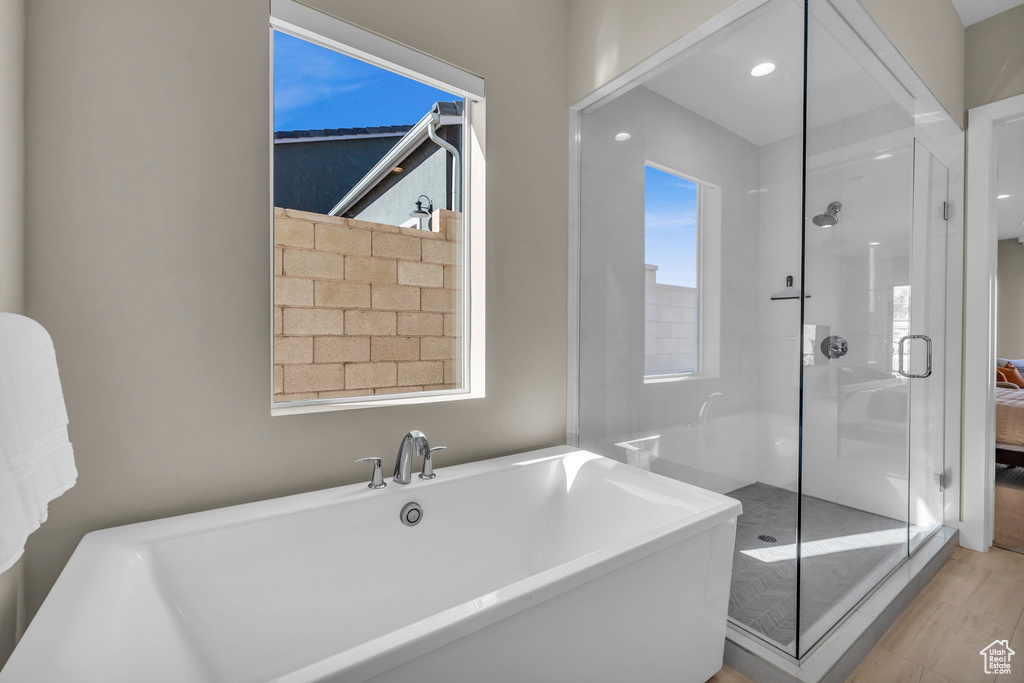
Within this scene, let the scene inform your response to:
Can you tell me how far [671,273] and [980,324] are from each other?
166 centimetres

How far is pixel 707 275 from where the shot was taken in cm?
178

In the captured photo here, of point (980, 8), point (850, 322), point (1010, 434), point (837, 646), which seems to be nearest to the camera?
point (837, 646)

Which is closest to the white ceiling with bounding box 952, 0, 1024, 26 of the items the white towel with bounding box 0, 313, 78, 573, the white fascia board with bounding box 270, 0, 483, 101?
the white fascia board with bounding box 270, 0, 483, 101

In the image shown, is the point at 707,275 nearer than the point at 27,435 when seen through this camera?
No

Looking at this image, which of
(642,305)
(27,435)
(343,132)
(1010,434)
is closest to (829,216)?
(642,305)

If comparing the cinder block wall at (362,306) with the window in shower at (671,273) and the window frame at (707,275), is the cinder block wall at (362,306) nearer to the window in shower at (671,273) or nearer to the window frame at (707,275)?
the window in shower at (671,273)

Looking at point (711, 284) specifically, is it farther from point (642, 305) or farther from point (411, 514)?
point (411, 514)

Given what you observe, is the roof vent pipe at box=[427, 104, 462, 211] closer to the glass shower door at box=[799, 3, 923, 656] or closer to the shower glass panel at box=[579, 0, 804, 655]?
the shower glass panel at box=[579, 0, 804, 655]

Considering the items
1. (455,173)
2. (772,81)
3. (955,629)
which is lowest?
(955,629)

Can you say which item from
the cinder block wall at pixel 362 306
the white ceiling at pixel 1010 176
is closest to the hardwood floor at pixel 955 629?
the cinder block wall at pixel 362 306

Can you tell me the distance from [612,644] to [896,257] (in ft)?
5.86

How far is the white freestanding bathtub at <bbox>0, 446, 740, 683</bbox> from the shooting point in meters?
0.80

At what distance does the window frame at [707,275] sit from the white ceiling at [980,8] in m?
1.77

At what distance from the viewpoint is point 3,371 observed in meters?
0.74
